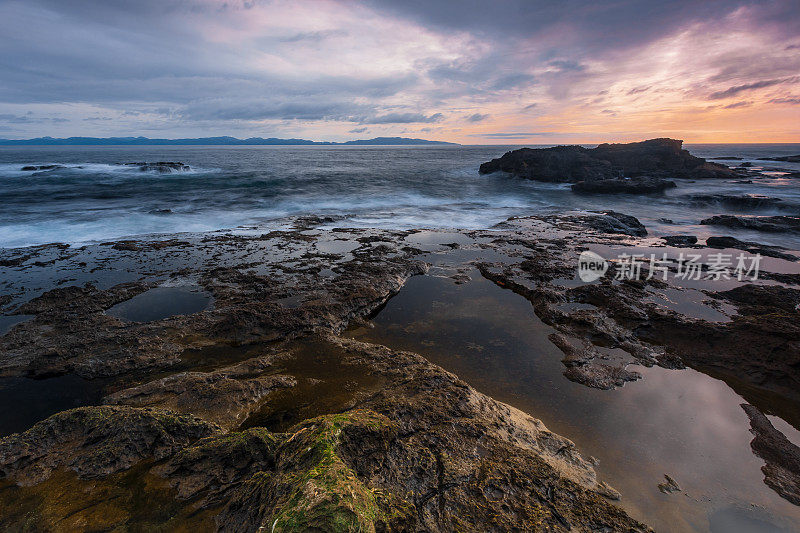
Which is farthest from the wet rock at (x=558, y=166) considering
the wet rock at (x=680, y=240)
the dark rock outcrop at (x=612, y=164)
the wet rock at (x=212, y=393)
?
the wet rock at (x=212, y=393)

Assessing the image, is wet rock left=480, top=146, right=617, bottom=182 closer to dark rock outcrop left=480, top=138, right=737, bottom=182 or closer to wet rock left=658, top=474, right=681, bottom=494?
dark rock outcrop left=480, top=138, right=737, bottom=182

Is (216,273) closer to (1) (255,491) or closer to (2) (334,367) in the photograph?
(2) (334,367)

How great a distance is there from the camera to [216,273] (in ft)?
28.7

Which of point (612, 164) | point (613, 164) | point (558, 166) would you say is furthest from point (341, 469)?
point (613, 164)

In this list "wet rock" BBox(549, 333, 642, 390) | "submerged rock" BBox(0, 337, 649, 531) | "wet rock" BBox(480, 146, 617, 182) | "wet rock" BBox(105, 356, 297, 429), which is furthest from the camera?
"wet rock" BBox(480, 146, 617, 182)

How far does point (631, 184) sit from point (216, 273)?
30213 mm

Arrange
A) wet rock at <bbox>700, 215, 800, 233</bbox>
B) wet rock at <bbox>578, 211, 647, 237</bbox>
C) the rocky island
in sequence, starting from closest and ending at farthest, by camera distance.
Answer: wet rock at <bbox>578, 211, 647, 237</bbox>, wet rock at <bbox>700, 215, 800, 233</bbox>, the rocky island

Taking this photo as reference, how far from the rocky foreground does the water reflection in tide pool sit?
260 millimetres

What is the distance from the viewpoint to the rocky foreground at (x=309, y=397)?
2.67m

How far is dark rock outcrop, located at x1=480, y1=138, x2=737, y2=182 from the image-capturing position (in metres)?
35.6

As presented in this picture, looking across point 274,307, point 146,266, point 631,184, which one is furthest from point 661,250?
point 631,184

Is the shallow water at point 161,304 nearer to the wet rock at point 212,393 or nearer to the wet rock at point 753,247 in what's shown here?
the wet rock at point 212,393

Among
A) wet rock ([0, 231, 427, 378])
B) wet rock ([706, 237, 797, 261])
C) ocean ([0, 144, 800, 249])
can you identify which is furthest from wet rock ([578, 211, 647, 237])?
wet rock ([0, 231, 427, 378])

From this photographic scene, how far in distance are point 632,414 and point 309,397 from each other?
4.13 metres
